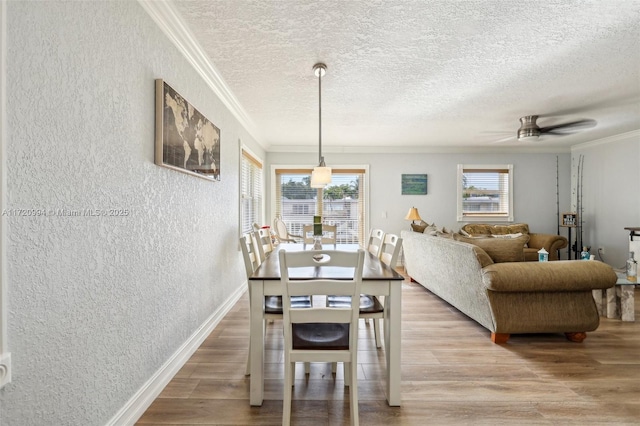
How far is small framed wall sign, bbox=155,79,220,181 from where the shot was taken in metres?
1.87

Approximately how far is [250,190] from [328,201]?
1.84 meters

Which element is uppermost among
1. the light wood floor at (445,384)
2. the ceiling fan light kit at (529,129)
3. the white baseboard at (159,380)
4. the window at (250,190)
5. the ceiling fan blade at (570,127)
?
the ceiling fan light kit at (529,129)

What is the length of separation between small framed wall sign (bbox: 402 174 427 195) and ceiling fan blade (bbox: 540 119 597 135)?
2.46 meters

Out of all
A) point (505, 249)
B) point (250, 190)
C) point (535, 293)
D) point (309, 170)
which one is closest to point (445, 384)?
point (535, 293)

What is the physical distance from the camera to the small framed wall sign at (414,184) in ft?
20.4

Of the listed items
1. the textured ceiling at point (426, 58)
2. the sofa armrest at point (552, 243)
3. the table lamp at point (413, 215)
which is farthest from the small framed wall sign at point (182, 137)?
the sofa armrest at point (552, 243)

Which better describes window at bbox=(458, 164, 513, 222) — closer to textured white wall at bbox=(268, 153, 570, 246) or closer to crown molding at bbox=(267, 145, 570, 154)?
textured white wall at bbox=(268, 153, 570, 246)

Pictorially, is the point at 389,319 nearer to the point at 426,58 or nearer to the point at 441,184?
the point at 426,58

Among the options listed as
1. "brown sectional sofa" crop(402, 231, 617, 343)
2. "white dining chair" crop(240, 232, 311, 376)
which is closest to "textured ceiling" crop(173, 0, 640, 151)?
"white dining chair" crop(240, 232, 311, 376)

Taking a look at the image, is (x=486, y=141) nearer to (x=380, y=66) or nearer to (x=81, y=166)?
(x=380, y=66)

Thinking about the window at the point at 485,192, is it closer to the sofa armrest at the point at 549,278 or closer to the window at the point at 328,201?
the window at the point at 328,201

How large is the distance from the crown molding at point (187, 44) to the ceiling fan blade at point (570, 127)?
12.4 feet

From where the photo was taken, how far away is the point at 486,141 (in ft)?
18.5

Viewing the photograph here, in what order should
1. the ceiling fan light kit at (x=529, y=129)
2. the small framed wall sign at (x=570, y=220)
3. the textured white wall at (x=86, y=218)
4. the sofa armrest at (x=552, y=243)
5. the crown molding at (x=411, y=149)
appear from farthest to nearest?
the crown molding at (x=411, y=149) < the small framed wall sign at (x=570, y=220) < the sofa armrest at (x=552, y=243) < the ceiling fan light kit at (x=529, y=129) < the textured white wall at (x=86, y=218)
